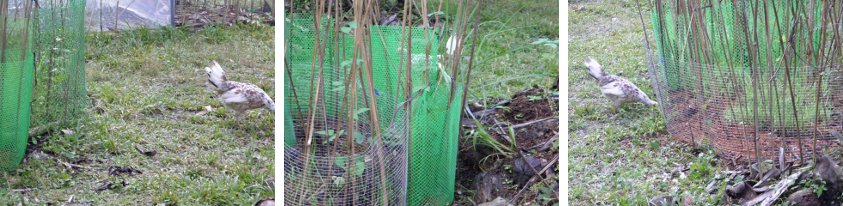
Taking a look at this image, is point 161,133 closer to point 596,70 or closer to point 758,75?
point 596,70

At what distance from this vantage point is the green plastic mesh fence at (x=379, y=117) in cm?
223

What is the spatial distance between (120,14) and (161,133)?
42cm

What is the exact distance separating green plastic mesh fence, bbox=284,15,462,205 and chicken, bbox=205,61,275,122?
673 millimetres

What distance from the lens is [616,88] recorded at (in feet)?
9.25

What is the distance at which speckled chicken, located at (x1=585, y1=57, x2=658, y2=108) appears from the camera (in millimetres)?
2816

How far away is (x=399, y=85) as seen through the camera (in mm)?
2252

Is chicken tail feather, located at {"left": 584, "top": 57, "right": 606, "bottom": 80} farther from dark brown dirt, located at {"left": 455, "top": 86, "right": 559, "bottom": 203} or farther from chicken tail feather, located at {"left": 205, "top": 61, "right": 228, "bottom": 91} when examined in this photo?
chicken tail feather, located at {"left": 205, "top": 61, "right": 228, "bottom": 91}

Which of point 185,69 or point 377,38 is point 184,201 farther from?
point 377,38

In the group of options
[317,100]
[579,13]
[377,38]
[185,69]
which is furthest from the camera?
[185,69]

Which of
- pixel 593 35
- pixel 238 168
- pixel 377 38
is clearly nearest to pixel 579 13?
pixel 593 35

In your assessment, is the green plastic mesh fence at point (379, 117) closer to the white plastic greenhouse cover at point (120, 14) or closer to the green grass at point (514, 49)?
the green grass at point (514, 49)

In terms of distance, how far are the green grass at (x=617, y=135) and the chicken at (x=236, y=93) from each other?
1044 mm

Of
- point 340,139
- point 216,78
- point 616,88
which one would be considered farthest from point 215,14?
point 616,88

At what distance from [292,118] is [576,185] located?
94 centimetres
